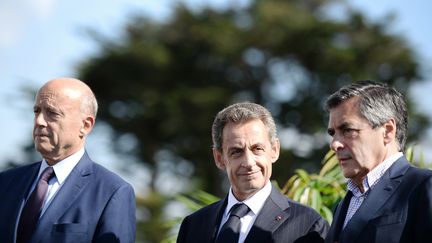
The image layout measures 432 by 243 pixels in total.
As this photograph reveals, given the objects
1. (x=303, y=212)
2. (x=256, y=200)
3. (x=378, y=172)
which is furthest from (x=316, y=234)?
(x=378, y=172)

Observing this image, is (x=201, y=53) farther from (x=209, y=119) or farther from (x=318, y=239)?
(x=318, y=239)

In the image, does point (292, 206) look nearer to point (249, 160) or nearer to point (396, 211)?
point (249, 160)

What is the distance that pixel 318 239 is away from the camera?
175 inches

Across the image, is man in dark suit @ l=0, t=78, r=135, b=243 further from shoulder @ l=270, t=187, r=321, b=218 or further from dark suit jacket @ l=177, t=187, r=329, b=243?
shoulder @ l=270, t=187, r=321, b=218

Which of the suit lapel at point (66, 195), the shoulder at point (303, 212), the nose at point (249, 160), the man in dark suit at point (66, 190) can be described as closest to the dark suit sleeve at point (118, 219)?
the man in dark suit at point (66, 190)

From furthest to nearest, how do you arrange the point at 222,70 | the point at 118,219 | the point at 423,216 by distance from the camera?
1. the point at 222,70
2. the point at 118,219
3. the point at 423,216

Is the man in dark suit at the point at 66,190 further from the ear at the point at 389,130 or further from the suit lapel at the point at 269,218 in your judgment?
the ear at the point at 389,130

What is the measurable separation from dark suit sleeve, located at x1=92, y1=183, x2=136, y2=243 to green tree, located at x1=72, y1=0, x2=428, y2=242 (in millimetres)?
20639

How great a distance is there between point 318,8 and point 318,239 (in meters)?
24.8

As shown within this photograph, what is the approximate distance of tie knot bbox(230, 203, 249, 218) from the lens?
14.8 ft

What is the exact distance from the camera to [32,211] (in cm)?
464

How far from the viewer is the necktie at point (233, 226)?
444 centimetres

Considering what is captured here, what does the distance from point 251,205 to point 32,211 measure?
3.79 feet

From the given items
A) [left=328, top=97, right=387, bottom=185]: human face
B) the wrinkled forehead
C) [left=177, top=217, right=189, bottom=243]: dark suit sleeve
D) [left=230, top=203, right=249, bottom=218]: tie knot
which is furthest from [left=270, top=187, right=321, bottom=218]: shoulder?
the wrinkled forehead
